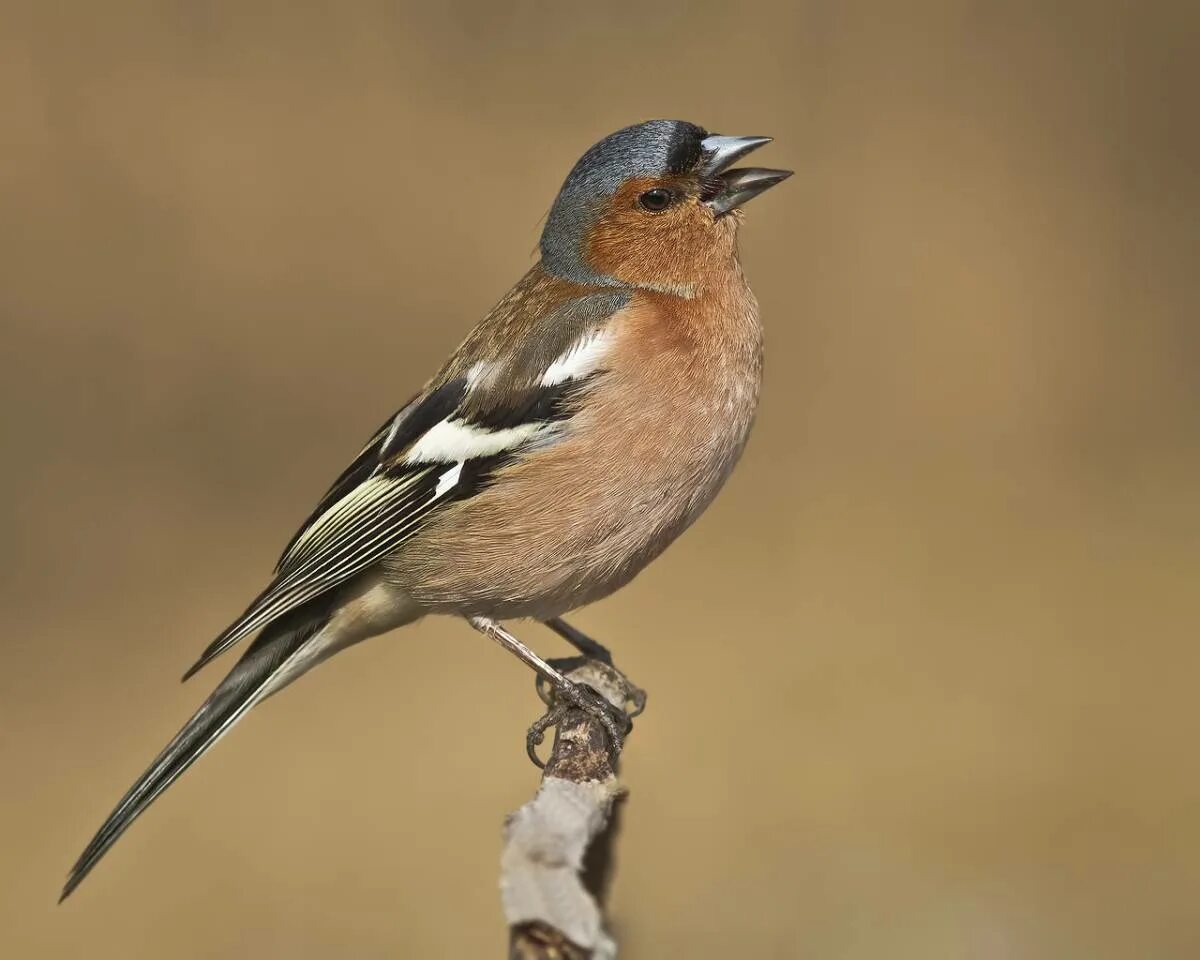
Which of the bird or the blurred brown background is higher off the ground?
the blurred brown background

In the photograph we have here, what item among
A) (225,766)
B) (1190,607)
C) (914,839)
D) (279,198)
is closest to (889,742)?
(914,839)

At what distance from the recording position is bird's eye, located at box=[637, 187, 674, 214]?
3559mm

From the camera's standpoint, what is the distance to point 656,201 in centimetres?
356

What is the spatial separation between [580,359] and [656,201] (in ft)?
1.62

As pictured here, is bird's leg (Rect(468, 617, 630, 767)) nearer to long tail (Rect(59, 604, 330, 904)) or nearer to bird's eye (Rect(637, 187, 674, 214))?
long tail (Rect(59, 604, 330, 904))

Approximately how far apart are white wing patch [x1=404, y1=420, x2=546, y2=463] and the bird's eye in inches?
25.0

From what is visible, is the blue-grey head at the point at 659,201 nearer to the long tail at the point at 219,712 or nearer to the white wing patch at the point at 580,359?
the white wing patch at the point at 580,359

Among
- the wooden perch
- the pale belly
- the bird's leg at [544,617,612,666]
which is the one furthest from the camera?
the bird's leg at [544,617,612,666]

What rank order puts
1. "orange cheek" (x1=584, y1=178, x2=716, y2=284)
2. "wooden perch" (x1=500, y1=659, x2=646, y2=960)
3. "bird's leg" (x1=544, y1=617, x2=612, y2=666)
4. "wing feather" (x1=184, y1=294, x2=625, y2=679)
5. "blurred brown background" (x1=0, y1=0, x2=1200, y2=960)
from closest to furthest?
1. "wooden perch" (x1=500, y1=659, x2=646, y2=960)
2. "wing feather" (x1=184, y1=294, x2=625, y2=679)
3. "orange cheek" (x1=584, y1=178, x2=716, y2=284)
4. "bird's leg" (x1=544, y1=617, x2=612, y2=666)
5. "blurred brown background" (x1=0, y1=0, x2=1200, y2=960)

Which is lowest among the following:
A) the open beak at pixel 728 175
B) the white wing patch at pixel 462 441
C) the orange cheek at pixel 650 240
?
the white wing patch at pixel 462 441

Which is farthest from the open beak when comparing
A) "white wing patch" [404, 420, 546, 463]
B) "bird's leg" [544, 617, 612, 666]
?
"bird's leg" [544, 617, 612, 666]

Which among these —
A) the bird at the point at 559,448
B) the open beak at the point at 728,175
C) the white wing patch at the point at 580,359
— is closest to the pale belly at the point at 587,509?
the bird at the point at 559,448

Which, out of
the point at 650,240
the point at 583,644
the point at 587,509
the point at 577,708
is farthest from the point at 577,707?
the point at 650,240

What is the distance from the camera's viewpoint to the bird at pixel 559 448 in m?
3.26
